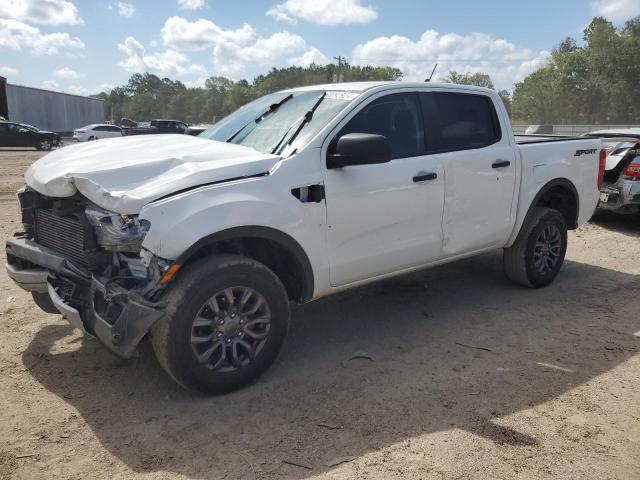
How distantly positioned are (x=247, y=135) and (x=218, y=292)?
57.5 inches

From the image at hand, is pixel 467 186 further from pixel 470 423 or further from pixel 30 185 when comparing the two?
pixel 30 185

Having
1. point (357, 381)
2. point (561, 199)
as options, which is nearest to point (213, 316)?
point (357, 381)

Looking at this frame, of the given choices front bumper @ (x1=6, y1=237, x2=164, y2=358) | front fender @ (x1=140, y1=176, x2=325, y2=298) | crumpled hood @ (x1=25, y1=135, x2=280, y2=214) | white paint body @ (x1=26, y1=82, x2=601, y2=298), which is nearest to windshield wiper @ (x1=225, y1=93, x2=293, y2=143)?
white paint body @ (x1=26, y1=82, x2=601, y2=298)

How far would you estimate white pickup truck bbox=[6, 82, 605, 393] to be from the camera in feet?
10.1

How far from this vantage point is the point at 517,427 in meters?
3.09

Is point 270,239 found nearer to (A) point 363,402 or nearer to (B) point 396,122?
(A) point 363,402

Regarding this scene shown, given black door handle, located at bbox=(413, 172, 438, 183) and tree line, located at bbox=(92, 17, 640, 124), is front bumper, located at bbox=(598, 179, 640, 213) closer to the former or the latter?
black door handle, located at bbox=(413, 172, 438, 183)

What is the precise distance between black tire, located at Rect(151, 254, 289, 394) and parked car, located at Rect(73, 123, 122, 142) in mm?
29849

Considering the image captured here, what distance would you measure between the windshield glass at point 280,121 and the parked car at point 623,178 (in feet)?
19.2

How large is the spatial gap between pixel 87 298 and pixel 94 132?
31.3 meters

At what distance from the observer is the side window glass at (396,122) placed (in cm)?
399

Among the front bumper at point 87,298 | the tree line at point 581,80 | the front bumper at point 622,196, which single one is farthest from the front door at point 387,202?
the tree line at point 581,80

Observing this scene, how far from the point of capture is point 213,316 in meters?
3.26

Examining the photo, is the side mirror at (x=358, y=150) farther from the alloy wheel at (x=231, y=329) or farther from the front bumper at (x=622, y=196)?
the front bumper at (x=622, y=196)
